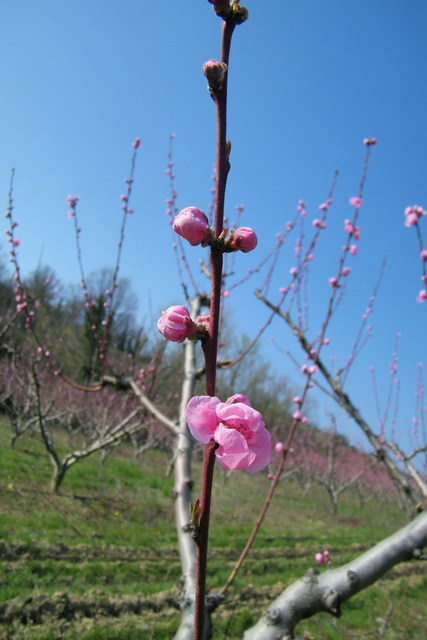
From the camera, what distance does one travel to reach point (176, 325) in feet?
2.44

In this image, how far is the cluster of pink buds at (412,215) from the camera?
3.27m

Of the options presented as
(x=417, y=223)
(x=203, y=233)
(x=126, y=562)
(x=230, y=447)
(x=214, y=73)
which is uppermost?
(x=417, y=223)

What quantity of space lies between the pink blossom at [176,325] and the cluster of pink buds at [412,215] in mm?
3126

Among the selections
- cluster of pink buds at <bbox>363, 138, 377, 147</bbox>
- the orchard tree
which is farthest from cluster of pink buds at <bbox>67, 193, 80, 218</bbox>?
cluster of pink buds at <bbox>363, 138, 377, 147</bbox>

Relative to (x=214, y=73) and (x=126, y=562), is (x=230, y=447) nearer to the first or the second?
(x=214, y=73)

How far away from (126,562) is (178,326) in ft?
19.1

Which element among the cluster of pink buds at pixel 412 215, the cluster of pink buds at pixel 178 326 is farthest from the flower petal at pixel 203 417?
the cluster of pink buds at pixel 412 215

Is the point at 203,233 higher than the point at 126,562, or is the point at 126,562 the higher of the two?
the point at 203,233

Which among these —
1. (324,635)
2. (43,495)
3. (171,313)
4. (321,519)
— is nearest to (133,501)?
(43,495)

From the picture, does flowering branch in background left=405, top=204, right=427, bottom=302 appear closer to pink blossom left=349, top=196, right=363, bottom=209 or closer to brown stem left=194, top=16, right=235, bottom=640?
pink blossom left=349, top=196, right=363, bottom=209

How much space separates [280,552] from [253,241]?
8.43 meters

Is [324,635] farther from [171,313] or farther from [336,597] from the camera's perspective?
[171,313]

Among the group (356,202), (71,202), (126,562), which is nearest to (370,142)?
(356,202)

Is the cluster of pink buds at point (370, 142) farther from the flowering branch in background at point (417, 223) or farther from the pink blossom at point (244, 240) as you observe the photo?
the pink blossom at point (244, 240)
